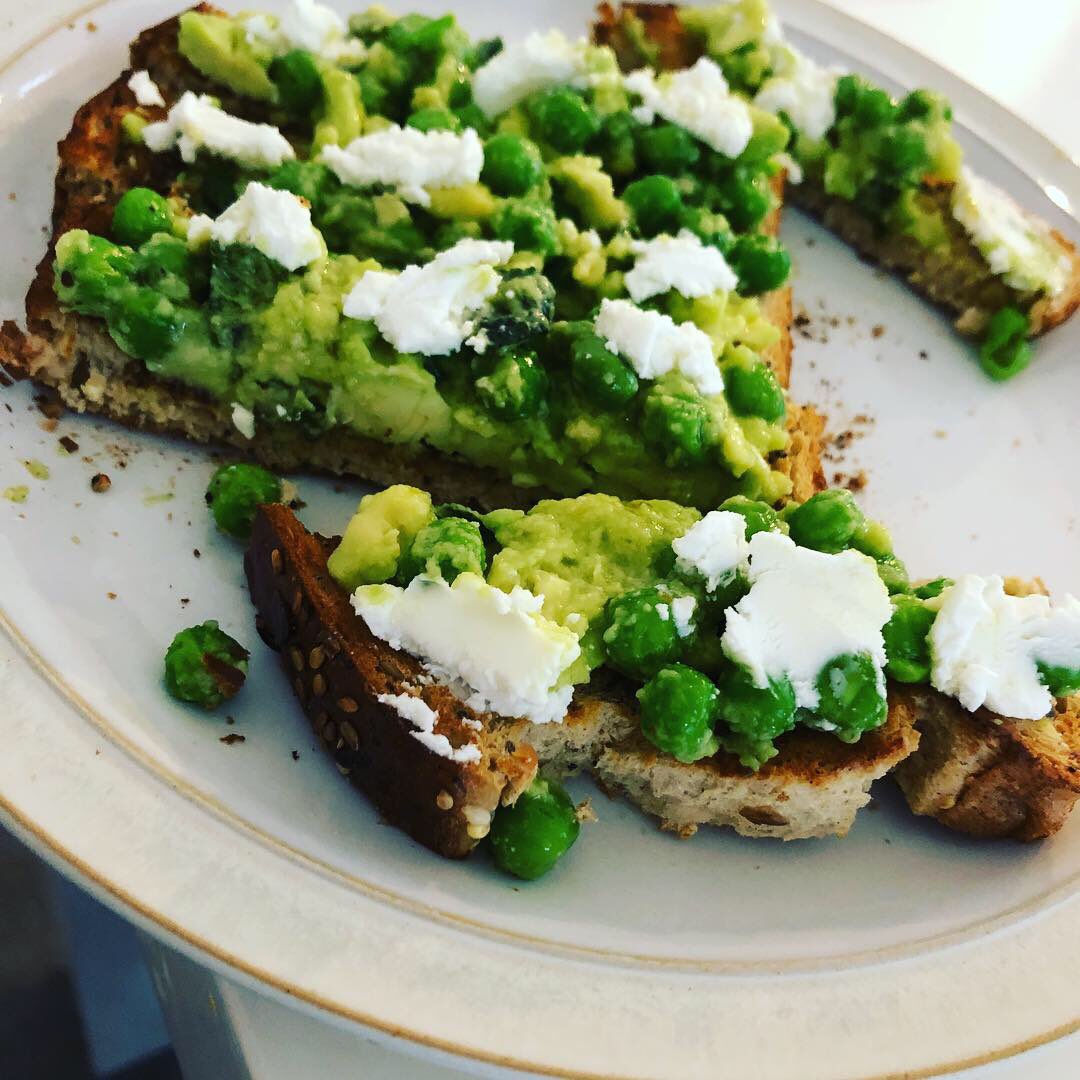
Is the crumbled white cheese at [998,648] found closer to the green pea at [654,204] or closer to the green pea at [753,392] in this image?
the green pea at [753,392]

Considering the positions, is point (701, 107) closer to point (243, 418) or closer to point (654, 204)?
point (654, 204)

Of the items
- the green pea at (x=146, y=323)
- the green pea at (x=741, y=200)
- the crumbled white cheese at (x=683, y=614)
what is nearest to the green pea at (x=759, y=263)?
the green pea at (x=741, y=200)

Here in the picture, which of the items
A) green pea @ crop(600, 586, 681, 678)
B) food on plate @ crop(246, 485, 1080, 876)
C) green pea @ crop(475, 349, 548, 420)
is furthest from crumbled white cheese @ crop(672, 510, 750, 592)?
green pea @ crop(475, 349, 548, 420)

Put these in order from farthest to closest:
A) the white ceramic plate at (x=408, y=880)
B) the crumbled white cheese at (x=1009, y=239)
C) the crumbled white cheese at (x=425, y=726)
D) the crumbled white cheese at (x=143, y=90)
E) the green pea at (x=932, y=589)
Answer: the crumbled white cheese at (x=1009, y=239)
the crumbled white cheese at (x=143, y=90)
the green pea at (x=932, y=589)
the crumbled white cheese at (x=425, y=726)
the white ceramic plate at (x=408, y=880)

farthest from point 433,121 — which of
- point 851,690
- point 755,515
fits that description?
point 851,690

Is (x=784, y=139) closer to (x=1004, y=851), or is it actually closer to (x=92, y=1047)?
(x=1004, y=851)

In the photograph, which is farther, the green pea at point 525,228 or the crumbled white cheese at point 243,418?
the green pea at point 525,228
